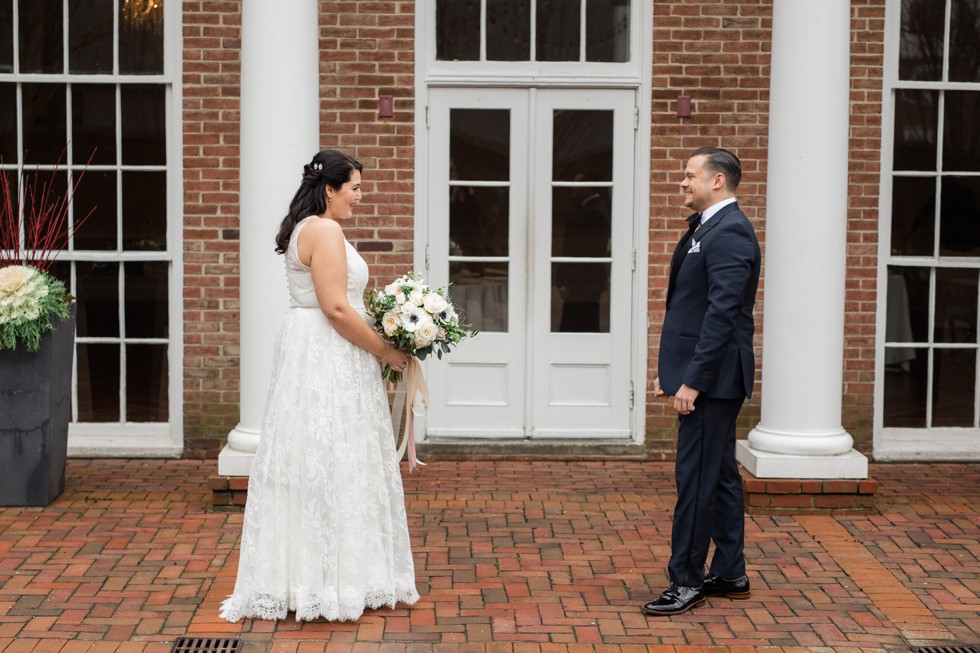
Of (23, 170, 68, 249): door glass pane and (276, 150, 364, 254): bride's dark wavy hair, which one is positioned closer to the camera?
(276, 150, 364, 254): bride's dark wavy hair

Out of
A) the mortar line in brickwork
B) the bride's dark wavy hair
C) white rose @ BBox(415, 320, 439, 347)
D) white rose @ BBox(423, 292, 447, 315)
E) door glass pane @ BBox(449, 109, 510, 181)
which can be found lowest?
the mortar line in brickwork

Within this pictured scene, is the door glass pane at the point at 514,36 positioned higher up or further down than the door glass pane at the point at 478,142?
higher up

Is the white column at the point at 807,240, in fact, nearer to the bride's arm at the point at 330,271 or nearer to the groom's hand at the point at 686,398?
the groom's hand at the point at 686,398

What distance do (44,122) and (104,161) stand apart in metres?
0.46

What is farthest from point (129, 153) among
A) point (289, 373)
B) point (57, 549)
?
point (289, 373)

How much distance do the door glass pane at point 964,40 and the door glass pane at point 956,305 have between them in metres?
1.30

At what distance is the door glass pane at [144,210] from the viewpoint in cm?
805

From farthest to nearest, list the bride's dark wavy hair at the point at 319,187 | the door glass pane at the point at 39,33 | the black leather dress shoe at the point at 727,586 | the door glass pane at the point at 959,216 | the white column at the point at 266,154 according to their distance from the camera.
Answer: the door glass pane at the point at 959,216
the door glass pane at the point at 39,33
the white column at the point at 266,154
the black leather dress shoe at the point at 727,586
the bride's dark wavy hair at the point at 319,187

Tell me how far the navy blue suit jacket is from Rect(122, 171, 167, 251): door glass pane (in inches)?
162

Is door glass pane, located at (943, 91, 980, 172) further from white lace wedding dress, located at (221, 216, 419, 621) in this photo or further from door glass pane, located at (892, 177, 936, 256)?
white lace wedding dress, located at (221, 216, 419, 621)

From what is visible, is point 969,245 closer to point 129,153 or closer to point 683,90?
point 683,90

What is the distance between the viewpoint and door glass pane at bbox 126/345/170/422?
8148 mm

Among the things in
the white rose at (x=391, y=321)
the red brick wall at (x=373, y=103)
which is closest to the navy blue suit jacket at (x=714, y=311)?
the white rose at (x=391, y=321)

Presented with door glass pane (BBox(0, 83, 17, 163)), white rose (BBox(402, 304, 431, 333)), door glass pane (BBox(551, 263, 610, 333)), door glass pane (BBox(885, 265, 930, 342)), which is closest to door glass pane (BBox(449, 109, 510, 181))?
door glass pane (BBox(551, 263, 610, 333))
